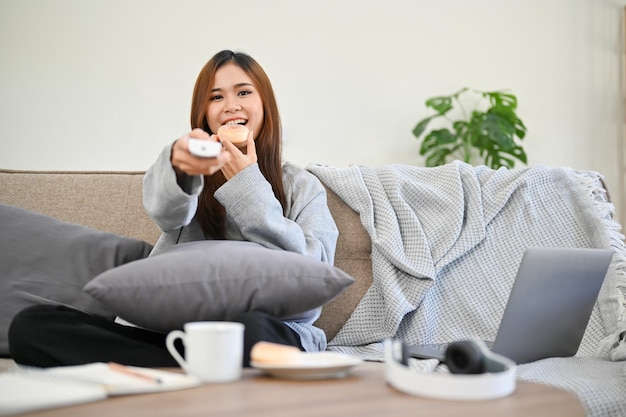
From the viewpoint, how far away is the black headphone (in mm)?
877

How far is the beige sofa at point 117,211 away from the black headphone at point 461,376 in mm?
935

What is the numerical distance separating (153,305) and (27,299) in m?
0.50

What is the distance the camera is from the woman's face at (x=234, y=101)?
76.2 inches

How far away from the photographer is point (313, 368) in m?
0.97

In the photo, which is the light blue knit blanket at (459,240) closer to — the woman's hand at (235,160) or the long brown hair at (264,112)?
the long brown hair at (264,112)

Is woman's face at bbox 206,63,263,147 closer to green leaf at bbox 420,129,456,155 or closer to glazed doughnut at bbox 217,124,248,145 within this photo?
glazed doughnut at bbox 217,124,248,145

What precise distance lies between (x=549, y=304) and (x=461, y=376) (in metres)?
0.63

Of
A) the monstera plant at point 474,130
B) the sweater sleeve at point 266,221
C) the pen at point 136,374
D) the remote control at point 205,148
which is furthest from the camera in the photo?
the monstera plant at point 474,130

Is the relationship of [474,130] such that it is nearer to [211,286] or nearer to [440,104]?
[440,104]

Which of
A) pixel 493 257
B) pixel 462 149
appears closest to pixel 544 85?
pixel 462 149

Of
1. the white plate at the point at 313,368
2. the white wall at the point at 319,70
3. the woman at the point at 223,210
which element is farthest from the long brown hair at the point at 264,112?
the white wall at the point at 319,70

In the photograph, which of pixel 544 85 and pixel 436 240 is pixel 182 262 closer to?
pixel 436 240

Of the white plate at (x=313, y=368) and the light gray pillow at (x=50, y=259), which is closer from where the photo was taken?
the white plate at (x=313, y=368)

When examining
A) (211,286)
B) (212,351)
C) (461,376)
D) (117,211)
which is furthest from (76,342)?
(461,376)
